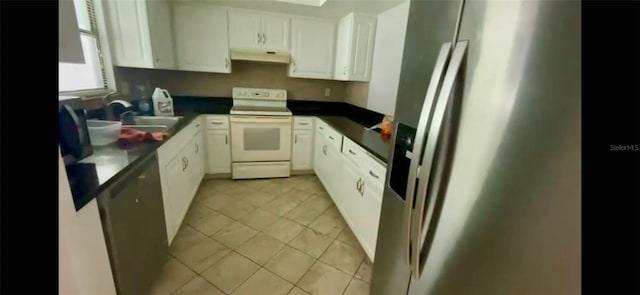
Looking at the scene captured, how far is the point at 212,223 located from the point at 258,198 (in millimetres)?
610

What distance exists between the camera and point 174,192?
1.94m

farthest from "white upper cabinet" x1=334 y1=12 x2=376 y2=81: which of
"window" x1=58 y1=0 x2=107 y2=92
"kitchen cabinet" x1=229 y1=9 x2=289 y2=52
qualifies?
"window" x1=58 y1=0 x2=107 y2=92

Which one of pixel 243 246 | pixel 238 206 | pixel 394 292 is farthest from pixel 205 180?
pixel 394 292

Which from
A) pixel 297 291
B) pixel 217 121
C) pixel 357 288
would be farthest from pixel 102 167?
pixel 217 121

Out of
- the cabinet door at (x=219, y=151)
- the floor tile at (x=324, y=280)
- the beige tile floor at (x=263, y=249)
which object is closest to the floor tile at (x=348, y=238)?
the beige tile floor at (x=263, y=249)

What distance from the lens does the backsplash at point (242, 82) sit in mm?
3238

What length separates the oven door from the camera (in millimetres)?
3047

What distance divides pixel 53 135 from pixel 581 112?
3.37ft

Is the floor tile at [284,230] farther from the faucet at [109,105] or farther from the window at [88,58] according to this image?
the window at [88,58]

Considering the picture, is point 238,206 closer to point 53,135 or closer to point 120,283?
point 120,283

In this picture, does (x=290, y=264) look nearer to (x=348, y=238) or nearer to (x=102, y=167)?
(x=348, y=238)

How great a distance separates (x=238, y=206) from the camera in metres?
2.59

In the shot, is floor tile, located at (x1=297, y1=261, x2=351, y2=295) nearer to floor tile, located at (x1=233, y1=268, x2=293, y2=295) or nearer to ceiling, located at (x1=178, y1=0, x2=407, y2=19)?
floor tile, located at (x1=233, y1=268, x2=293, y2=295)

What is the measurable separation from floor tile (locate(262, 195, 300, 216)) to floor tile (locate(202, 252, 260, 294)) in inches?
28.0
